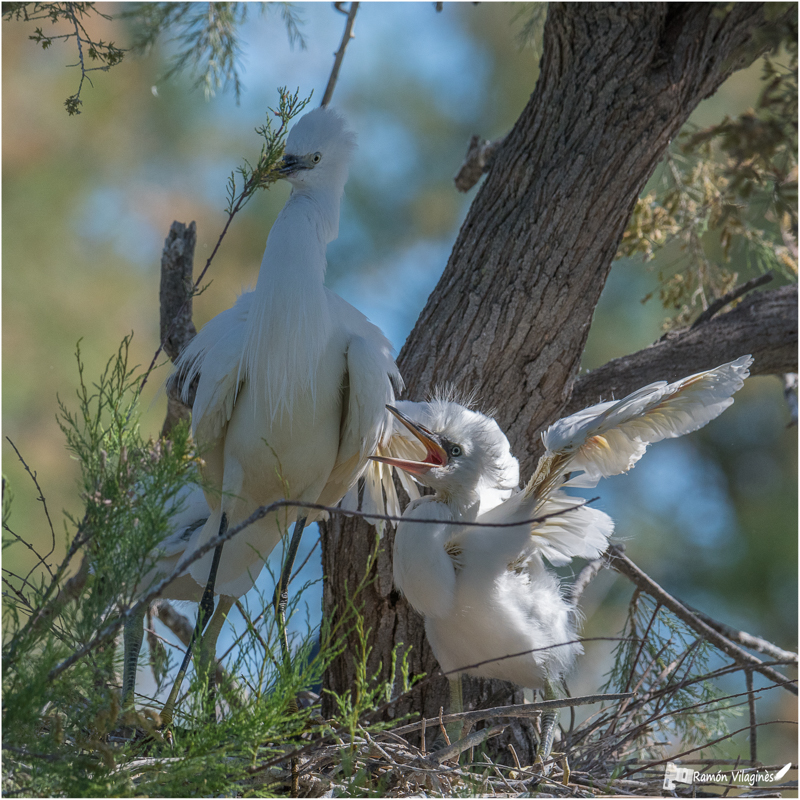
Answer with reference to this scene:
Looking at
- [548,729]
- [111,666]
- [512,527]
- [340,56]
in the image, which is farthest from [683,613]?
[340,56]

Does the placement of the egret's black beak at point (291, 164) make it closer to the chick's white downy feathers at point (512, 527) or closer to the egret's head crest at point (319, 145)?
the egret's head crest at point (319, 145)

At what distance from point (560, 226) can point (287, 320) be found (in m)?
0.76

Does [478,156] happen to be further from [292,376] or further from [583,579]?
[583,579]

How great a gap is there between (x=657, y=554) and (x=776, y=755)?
1.13m

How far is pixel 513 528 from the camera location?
143 cm

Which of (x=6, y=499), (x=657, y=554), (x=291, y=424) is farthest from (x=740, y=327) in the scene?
(x=657, y=554)

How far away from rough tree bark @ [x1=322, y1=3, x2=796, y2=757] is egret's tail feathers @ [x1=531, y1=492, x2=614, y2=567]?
39 cm

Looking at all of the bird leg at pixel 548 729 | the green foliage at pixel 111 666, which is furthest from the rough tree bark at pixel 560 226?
the green foliage at pixel 111 666

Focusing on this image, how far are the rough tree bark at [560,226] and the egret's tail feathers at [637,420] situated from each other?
1.38ft

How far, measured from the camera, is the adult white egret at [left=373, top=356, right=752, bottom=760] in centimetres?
140

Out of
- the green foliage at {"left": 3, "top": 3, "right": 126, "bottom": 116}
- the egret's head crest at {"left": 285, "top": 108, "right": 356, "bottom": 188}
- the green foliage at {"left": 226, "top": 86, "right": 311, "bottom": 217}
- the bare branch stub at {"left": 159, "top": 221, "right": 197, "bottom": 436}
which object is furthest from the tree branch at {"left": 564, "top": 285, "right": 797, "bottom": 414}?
the green foliage at {"left": 3, "top": 3, "right": 126, "bottom": 116}

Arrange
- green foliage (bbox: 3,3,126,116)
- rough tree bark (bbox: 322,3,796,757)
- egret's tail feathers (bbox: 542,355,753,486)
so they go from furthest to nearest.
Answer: rough tree bark (bbox: 322,3,796,757) → egret's tail feathers (bbox: 542,355,753,486) → green foliage (bbox: 3,3,126,116)

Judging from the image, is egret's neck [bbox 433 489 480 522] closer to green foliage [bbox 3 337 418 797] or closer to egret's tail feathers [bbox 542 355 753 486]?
egret's tail feathers [bbox 542 355 753 486]

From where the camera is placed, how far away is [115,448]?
89cm
